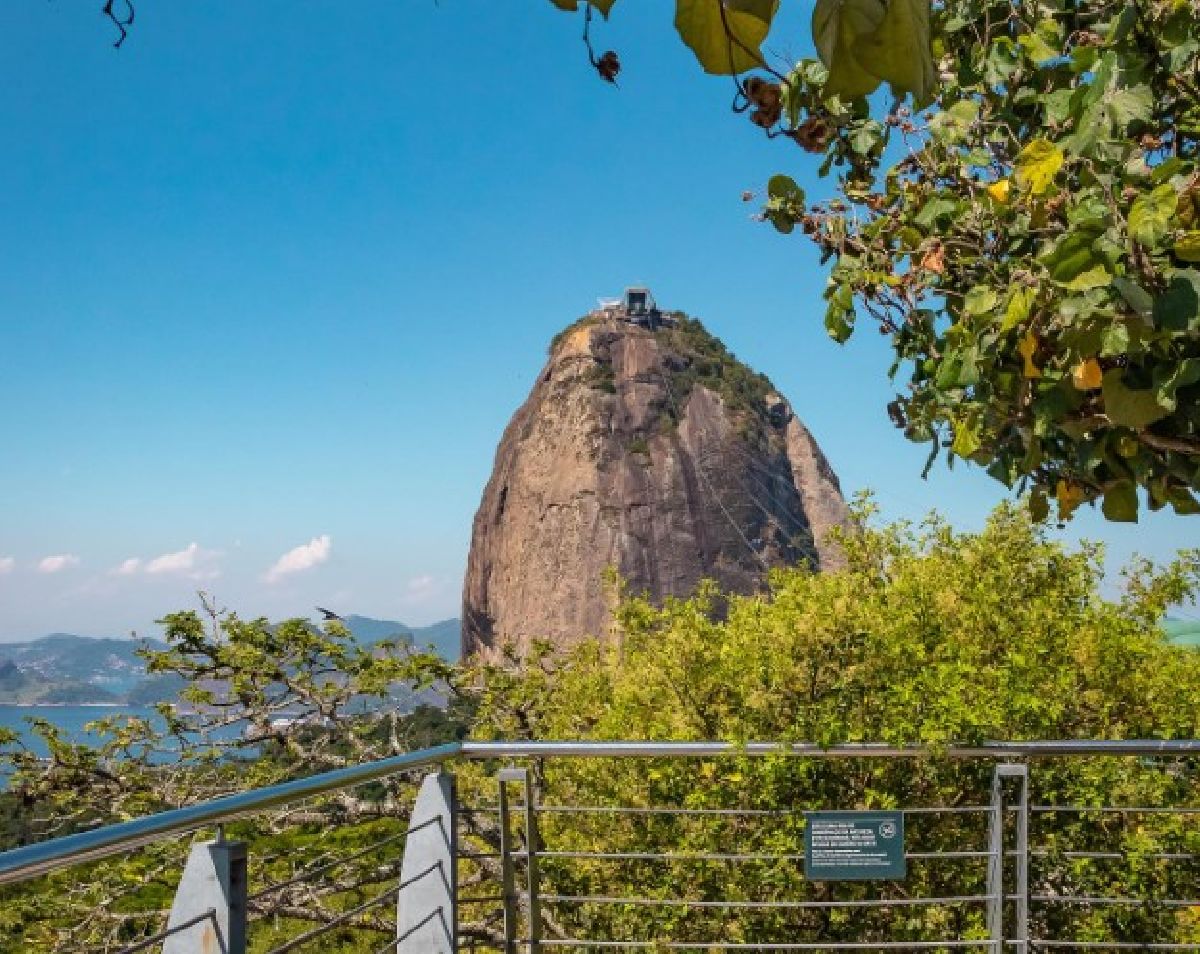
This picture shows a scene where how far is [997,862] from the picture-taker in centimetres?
357

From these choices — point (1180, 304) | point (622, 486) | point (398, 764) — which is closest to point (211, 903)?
point (398, 764)

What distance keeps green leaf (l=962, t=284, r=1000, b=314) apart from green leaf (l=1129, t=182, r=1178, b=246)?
35 centimetres

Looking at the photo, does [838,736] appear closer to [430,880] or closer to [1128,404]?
[430,880]

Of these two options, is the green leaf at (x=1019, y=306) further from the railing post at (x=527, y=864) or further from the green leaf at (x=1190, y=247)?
the railing post at (x=527, y=864)

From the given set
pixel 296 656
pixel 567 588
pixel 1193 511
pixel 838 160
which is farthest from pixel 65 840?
pixel 567 588

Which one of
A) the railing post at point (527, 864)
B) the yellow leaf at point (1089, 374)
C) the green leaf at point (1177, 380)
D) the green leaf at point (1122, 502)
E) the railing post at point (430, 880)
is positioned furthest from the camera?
the railing post at point (527, 864)

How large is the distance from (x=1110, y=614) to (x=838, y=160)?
3219 millimetres

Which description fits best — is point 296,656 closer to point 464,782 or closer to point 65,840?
point 464,782

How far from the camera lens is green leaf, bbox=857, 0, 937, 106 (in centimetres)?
54

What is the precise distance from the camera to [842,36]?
0.55m

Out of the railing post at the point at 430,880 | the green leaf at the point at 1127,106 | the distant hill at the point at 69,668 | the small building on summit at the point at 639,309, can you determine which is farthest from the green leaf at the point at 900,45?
the small building on summit at the point at 639,309

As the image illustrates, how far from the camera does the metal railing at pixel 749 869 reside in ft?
8.11

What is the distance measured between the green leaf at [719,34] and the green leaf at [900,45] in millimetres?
57

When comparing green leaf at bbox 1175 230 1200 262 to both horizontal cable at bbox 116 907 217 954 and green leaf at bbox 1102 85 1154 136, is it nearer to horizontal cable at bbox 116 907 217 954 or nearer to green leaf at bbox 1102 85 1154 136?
green leaf at bbox 1102 85 1154 136
